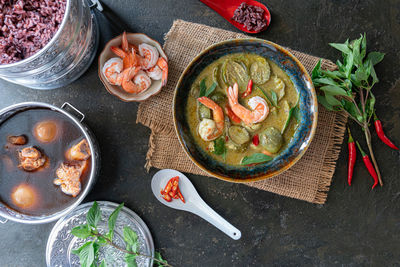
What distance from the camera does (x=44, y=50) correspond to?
166cm

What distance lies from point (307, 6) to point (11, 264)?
8.92 feet

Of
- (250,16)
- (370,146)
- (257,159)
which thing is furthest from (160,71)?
(370,146)

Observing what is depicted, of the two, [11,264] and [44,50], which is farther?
[11,264]

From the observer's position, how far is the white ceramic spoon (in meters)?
2.21

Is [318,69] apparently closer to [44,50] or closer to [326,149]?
[326,149]

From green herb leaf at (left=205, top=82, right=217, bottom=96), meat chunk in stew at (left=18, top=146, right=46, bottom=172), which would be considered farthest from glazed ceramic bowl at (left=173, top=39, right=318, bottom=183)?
meat chunk in stew at (left=18, top=146, right=46, bottom=172)

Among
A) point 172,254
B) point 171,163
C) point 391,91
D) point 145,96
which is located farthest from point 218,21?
point 172,254

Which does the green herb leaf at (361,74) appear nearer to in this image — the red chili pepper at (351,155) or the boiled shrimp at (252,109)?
the red chili pepper at (351,155)

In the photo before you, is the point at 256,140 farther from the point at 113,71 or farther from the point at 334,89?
the point at 113,71

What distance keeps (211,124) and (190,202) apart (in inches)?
23.6

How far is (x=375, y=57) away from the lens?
6.75 ft

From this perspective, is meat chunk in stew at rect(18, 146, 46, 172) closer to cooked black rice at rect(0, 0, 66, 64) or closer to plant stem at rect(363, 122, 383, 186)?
cooked black rice at rect(0, 0, 66, 64)

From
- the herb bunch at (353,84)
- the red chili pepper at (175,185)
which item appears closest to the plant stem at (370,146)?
the herb bunch at (353,84)

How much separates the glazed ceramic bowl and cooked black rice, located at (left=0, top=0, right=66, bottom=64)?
78cm
